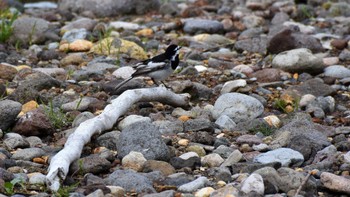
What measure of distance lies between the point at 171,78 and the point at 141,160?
3.52 m

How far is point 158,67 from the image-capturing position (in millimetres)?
8930

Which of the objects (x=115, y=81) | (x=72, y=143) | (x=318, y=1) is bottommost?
(x=318, y=1)

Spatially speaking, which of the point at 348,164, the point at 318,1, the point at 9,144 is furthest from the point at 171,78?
the point at 318,1

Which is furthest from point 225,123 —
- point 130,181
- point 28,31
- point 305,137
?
point 28,31

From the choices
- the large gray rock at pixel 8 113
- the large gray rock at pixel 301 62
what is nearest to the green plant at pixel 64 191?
the large gray rock at pixel 8 113

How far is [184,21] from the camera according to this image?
13.0 meters

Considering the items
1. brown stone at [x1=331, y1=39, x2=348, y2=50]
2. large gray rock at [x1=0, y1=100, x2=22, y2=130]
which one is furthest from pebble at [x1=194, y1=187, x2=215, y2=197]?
brown stone at [x1=331, y1=39, x2=348, y2=50]

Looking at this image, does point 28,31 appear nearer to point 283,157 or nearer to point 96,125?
point 96,125

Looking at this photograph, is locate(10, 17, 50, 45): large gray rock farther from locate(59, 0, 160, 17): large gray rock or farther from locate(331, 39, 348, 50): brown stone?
locate(331, 39, 348, 50): brown stone

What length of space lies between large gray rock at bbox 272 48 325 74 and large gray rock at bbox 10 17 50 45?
3815mm

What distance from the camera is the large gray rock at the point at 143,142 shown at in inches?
255

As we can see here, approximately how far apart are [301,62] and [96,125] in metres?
3.87

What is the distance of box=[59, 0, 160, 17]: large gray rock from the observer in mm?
14102

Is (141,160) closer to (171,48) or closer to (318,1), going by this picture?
(171,48)
